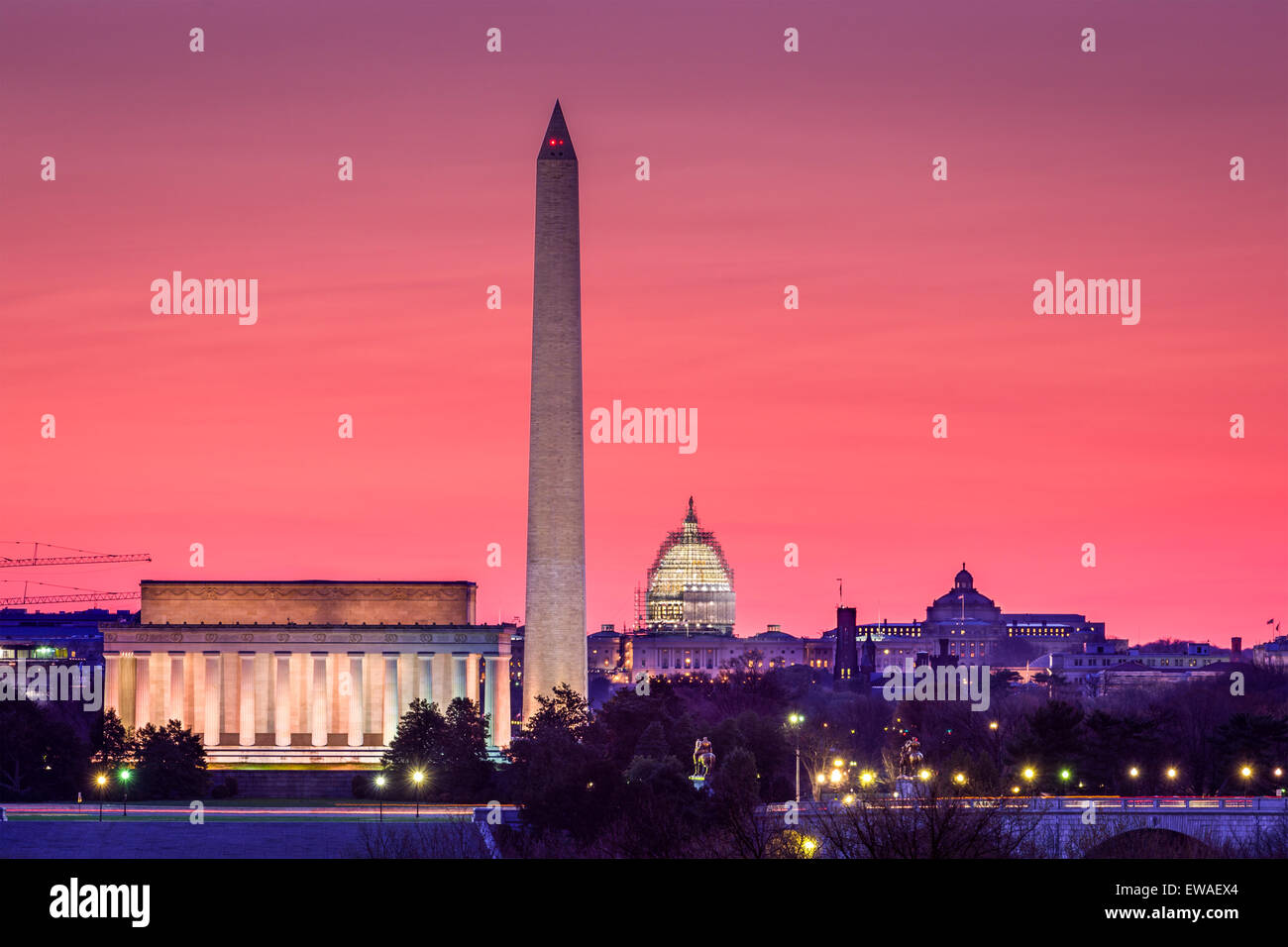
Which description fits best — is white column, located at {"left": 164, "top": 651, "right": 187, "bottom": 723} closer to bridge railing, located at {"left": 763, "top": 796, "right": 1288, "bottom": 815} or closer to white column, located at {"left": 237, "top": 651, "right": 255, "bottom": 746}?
white column, located at {"left": 237, "top": 651, "right": 255, "bottom": 746}

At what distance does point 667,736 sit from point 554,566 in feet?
61.2

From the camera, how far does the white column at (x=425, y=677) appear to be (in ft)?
528

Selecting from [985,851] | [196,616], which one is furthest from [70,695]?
[985,851]

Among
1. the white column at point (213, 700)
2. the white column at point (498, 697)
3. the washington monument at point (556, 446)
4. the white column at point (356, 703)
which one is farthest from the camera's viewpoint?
the white column at point (356, 703)

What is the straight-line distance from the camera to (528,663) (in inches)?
5595

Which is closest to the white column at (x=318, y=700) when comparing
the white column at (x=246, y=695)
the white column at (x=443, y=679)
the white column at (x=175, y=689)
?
the white column at (x=246, y=695)

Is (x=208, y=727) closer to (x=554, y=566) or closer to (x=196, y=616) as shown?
(x=196, y=616)

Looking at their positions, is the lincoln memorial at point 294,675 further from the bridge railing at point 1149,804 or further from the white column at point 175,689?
the bridge railing at point 1149,804

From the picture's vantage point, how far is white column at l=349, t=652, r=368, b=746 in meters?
160

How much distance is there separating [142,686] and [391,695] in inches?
683

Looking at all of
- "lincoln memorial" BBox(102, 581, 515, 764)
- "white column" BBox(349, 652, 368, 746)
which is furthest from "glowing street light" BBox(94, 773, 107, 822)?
"white column" BBox(349, 652, 368, 746)

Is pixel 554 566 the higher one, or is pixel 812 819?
pixel 554 566

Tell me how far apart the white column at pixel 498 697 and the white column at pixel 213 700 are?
18.7 metres
